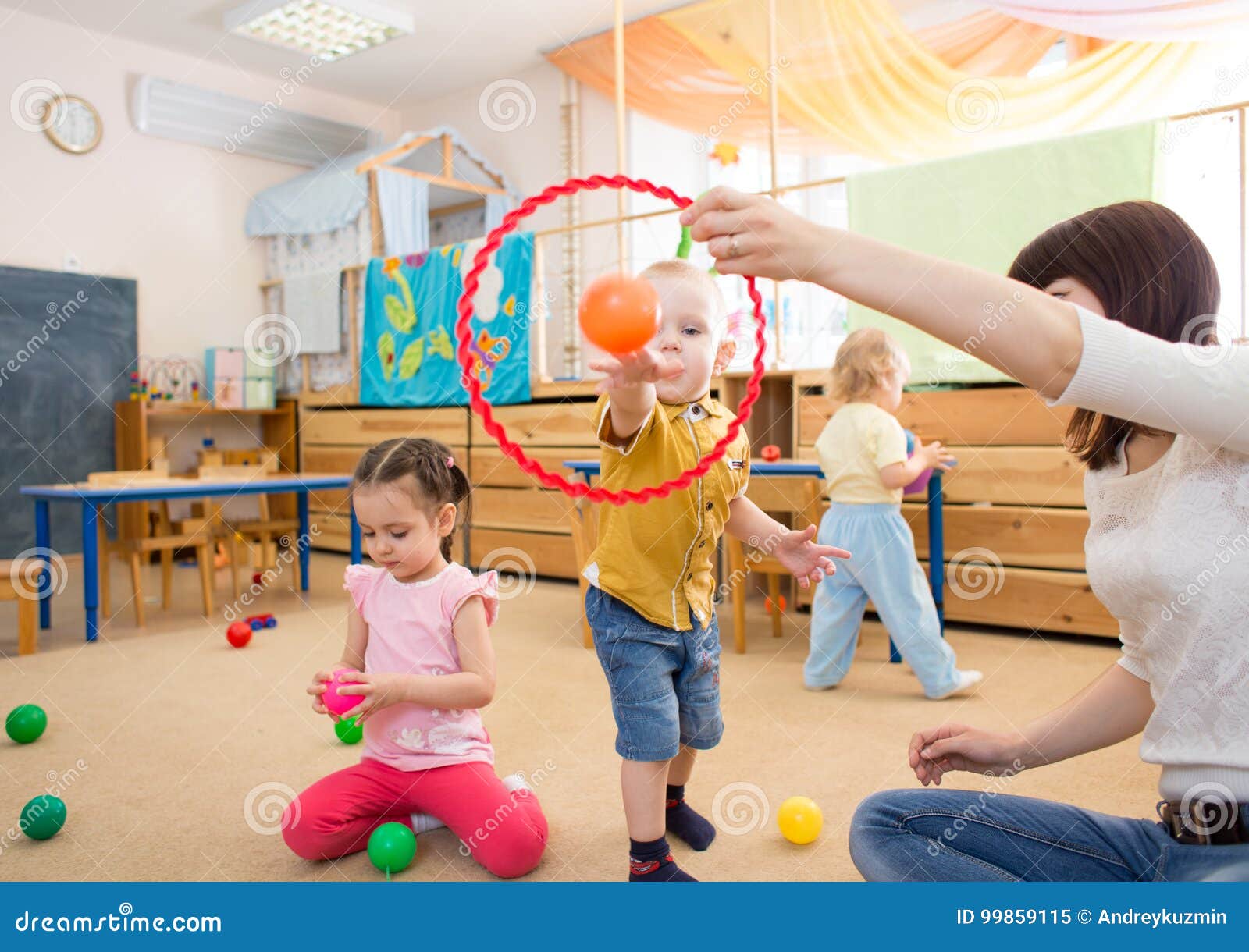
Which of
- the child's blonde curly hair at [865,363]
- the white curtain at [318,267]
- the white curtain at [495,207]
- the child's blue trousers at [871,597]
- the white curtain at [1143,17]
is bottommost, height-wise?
the child's blue trousers at [871,597]

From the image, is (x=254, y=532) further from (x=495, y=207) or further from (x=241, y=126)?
(x=241, y=126)

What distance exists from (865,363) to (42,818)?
87.5 inches

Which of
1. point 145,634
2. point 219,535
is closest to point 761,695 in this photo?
point 145,634

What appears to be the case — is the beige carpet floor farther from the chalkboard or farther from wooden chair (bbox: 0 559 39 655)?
the chalkboard

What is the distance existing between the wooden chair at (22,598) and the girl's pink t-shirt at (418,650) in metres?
1.90

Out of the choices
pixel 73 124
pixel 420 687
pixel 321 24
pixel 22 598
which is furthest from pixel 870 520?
pixel 73 124

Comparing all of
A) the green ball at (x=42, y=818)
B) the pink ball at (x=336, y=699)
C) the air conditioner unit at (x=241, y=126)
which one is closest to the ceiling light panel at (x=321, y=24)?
the air conditioner unit at (x=241, y=126)

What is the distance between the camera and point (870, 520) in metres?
2.74

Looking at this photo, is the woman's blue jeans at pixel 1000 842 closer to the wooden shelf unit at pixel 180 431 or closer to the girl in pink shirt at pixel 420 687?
the girl in pink shirt at pixel 420 687

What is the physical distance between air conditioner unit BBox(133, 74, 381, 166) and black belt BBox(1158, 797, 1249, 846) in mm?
6196

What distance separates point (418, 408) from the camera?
5.05m

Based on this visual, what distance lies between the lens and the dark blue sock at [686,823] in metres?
1.62
